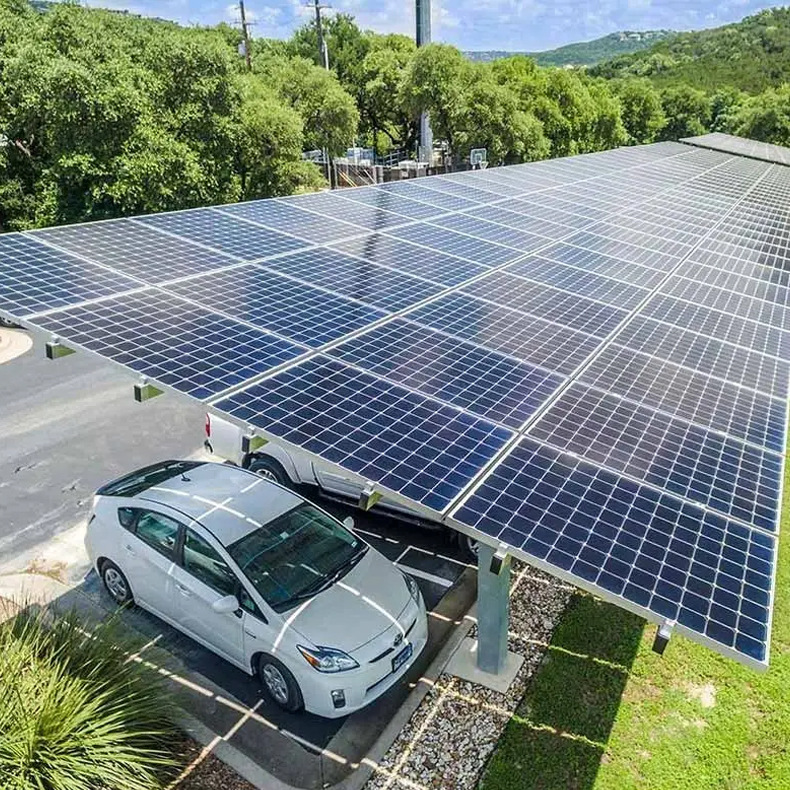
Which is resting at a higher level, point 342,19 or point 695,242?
point 342,19

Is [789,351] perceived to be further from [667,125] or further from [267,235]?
[667,125]

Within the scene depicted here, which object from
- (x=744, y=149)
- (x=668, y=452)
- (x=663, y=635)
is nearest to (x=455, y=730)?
(x=663, y=635)

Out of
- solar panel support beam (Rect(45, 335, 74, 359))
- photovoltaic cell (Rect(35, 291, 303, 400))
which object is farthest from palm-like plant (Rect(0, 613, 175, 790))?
solar panel support beam (Rect(45, 335, 74, 359))

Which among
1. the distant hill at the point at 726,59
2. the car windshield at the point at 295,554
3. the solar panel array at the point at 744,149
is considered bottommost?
the car windshield at the point at 295,554

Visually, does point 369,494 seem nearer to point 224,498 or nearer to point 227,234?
point 224,498

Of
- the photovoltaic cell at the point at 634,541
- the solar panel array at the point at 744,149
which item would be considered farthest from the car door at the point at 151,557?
the solar panel array at the point at 744,149

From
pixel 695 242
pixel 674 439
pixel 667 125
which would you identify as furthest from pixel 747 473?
pixel 667 125

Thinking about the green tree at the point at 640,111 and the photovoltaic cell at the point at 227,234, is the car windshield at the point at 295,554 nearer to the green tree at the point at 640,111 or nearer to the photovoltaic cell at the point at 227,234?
the photovoltaic cell at the point at 227,234
